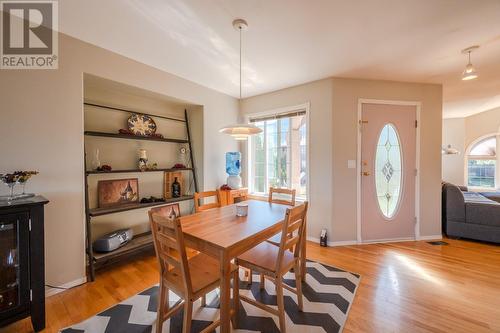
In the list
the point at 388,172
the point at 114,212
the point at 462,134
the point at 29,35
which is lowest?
the point at 114,212

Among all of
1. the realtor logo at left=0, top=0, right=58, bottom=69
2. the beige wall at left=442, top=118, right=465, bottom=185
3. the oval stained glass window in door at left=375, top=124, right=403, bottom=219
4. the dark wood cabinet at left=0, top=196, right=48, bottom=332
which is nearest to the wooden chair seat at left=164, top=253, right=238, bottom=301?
the dark wood cabinet at left=0, top=196, right=48, bottom=332

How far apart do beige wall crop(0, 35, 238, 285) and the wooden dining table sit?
1241 mm

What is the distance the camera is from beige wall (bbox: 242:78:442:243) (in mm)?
3035

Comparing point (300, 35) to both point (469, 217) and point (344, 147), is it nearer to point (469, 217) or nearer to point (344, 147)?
point (344, 147)

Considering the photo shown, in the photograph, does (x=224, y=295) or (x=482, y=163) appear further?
(x=482, y=163)

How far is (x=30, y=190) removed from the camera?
5.90 ft

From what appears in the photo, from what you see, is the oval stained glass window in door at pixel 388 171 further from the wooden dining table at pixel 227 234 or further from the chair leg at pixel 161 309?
the chair leg at pixel 161 309

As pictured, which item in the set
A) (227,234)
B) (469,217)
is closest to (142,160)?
(227,234)

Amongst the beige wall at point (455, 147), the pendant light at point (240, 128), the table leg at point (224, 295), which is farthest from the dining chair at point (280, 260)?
the beige wall at point (455, 147)

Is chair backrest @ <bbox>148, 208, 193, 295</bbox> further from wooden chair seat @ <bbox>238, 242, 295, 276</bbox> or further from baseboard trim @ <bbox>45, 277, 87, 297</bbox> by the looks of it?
baseboard trim @ <bbox>45, 277, 87, 297</bbox>

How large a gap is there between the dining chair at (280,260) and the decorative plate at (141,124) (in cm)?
222

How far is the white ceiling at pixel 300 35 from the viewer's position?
65.4 inches

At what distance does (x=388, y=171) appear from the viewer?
10.5 ft

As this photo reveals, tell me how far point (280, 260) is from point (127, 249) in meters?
1.88
